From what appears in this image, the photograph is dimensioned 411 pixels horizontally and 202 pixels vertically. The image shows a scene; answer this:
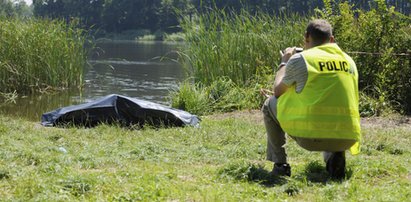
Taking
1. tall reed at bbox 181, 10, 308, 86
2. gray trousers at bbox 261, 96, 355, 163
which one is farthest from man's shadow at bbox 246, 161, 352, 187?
tall reed at bbox 181, 10, 308, 86

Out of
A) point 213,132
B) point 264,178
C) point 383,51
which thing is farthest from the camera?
point 383,51

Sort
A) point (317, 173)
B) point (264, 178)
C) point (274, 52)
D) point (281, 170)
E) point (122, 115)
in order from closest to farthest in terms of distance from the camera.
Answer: point (264, 178), point (281, 170), point (317, 173), point (122, 115), point (274, 52)

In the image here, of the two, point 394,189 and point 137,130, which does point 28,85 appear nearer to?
point 137,130

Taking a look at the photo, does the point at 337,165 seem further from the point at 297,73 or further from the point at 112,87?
the point at 112,87

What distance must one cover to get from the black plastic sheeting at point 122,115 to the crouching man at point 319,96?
144 inches

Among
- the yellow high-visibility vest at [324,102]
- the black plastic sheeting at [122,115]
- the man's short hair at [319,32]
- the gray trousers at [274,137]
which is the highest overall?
the man's short hair at [319,32]

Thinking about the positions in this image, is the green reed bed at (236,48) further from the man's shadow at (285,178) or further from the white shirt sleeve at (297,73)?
the white shirt sleeve at (297,73)

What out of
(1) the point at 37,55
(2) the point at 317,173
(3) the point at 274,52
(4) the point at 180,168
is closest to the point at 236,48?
(3) the point at 274,52

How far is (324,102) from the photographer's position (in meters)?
3.72

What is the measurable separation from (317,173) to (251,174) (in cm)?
62

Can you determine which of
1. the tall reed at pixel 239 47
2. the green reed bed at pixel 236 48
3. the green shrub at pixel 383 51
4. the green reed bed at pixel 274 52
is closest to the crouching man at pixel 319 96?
the green reed bed at pixel 274 52

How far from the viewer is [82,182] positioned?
3.63m

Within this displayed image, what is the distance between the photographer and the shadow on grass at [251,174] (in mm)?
3966

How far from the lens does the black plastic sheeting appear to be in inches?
293
